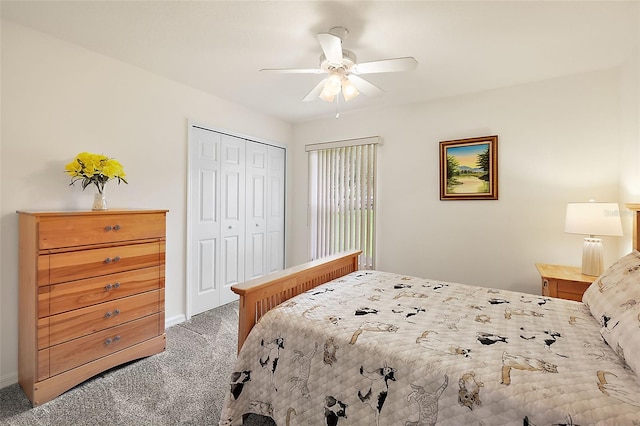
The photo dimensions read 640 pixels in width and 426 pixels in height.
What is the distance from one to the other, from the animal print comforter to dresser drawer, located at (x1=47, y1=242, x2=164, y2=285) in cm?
121

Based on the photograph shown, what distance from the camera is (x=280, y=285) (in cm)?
184

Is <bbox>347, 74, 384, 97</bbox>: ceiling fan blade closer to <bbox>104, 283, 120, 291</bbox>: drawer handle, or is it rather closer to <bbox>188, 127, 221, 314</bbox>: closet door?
<bbox>188, 127, 221, 314</bbox>: closet door

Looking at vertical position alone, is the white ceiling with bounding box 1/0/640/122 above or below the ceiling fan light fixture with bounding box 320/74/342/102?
above

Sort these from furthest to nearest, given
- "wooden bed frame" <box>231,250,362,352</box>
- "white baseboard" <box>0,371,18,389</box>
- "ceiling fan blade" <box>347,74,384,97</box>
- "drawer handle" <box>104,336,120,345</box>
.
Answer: "ceiling fan blade" <box>347,74,384,97</box> < "drawer handle" <box>104,336,120,345</box> < "white baseboard" <box>0,371,18,389</box> < "wooden bed frame" <box>231,250,362,352</box>

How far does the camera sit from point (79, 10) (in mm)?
1855

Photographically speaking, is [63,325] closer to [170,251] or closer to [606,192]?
[170,251]

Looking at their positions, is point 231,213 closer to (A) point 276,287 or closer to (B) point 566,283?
(A) point 276,287

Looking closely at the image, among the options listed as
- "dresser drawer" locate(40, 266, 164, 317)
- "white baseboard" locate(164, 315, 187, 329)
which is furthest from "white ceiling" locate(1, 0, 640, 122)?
"white baseboard" locate(164, 315, 187, 329)

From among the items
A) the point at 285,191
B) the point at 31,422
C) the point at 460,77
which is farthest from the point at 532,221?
the point at 31,422

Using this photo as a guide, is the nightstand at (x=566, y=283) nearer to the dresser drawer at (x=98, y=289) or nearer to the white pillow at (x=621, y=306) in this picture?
the white pillow at (x=621, y=306)

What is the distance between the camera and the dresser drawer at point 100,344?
184cm

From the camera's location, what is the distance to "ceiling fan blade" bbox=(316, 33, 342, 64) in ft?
5.46

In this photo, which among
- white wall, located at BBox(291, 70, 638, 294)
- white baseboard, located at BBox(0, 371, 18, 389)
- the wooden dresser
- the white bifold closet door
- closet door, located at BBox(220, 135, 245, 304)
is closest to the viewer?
the wooden dresser

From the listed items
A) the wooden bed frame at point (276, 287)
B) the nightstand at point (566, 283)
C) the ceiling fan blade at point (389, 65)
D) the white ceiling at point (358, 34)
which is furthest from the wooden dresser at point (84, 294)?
the nightstand at point (566, 283)
